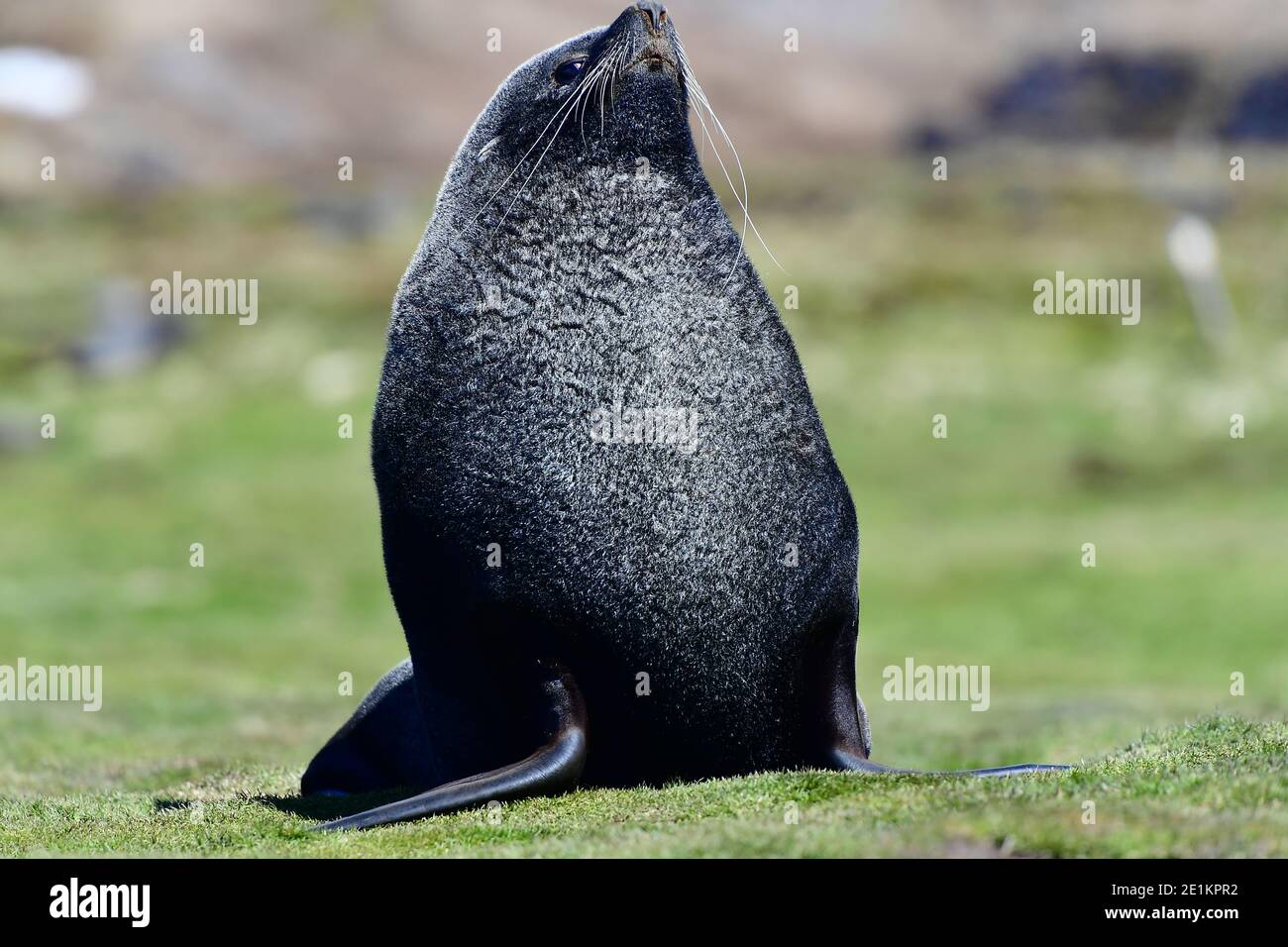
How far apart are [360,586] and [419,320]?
32.7 meters

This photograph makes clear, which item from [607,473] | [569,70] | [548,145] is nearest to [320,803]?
[607,473]

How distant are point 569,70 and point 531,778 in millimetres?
4089

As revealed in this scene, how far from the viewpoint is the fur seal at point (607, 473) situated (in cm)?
837

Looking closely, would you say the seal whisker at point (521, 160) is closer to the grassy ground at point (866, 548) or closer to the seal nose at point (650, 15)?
the seal nose at point (650, 15)

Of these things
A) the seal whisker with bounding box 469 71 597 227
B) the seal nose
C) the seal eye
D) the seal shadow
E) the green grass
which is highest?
the seal nose

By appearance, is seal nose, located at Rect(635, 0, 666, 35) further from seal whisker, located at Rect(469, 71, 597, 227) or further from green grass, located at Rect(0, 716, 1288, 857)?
green grass, located at Rect(0, 716, 1288, 857)

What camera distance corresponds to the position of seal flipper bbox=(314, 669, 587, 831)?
7.81 m

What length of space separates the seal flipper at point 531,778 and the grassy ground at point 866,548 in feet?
0.40

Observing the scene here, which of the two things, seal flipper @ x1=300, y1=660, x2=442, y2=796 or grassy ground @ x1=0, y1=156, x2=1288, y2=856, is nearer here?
grassy ground @ x1=0, y1=156, x2=1288, y2=856

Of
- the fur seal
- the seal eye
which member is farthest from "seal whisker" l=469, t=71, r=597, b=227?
the seal eye

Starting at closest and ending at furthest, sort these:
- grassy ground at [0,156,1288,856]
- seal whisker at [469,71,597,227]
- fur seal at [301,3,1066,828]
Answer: grassy ground at [0,156,1288,856] → fur seal at [301,3,1066,828] → seal whisker at [469,71,597,227]

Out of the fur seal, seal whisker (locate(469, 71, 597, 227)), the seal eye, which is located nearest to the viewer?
the fur seal

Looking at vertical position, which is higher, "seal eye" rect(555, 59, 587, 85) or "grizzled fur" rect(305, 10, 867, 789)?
"seal eye" rect(555, 59, 587, 85)

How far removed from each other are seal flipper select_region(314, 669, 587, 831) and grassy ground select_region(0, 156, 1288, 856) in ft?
0.40
